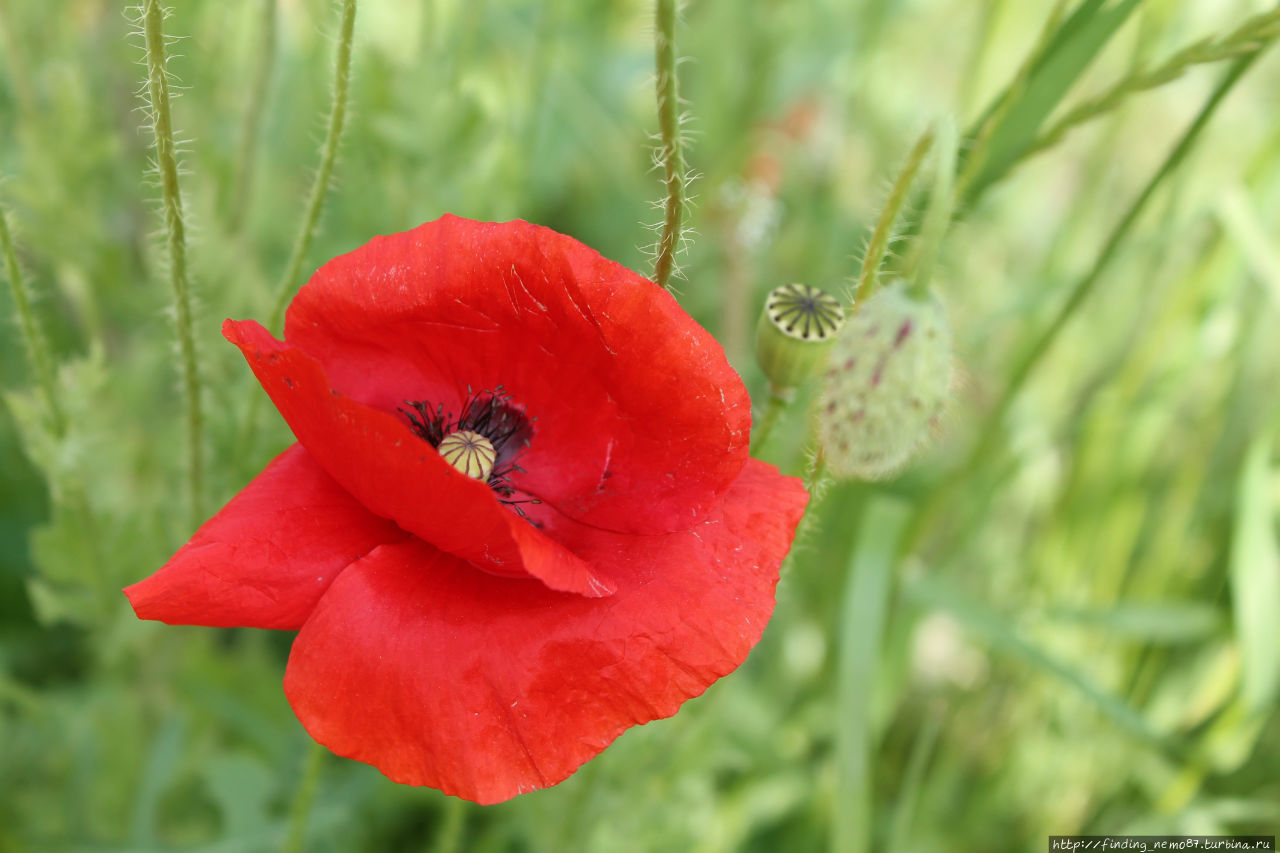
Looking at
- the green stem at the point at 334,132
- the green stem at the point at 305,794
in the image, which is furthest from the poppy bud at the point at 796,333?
the green stem at the point at 305,794

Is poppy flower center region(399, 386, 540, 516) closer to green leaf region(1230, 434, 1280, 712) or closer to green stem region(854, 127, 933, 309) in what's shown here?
green stem region(854, 127, 933, 309)

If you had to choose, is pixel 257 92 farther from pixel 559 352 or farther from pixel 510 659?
pixel 510 659

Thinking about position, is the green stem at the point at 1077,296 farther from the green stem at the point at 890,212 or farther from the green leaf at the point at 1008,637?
the green stem at the point at 890,212

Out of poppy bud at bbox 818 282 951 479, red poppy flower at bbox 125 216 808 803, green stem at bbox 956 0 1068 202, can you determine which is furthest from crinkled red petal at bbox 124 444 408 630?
green stem at bbox 956 0 1068 202

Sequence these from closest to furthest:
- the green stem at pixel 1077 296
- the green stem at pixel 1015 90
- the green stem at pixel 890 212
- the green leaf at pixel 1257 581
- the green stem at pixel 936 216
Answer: the green stem at pixel 936 216, the green stem at pixel 890 212, the green stem at pixel 1015 90, the green stem at pixel 1077 296, the green leaf at pixel 1257 581

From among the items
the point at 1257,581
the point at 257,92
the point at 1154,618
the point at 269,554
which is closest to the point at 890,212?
the point at 269,554

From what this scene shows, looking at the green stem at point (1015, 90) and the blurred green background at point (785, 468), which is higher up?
the green stem at point (1015, 90)

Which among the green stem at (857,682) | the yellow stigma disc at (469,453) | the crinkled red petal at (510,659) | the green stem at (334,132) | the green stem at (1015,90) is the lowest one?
the green stem at (857,682)
